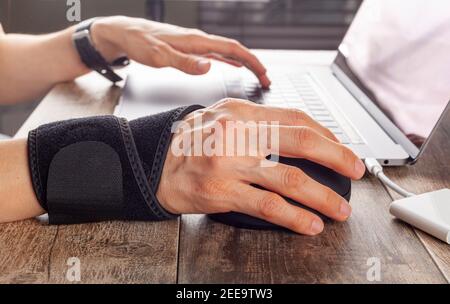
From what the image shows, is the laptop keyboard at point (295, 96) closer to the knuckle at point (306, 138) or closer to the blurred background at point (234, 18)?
the knuckle at point (306, 138)

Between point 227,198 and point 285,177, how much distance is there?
0.20 feet

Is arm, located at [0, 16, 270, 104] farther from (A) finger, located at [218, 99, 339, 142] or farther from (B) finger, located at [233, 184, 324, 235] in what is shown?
(B) finger, located at [233, 184, 324, 235]

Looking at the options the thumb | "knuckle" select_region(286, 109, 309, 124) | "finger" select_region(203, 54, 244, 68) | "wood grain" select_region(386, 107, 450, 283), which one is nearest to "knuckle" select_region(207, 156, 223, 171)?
"knuckle" select_region(286, 109, 309, 124)

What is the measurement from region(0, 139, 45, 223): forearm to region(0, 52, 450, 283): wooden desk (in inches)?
0.5

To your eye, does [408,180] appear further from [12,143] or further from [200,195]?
[12,143]

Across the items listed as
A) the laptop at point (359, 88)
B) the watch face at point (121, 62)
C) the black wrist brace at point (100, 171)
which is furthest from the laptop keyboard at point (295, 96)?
the black wrist brace at point (100, 171)

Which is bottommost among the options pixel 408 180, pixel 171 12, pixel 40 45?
pixel 171 12

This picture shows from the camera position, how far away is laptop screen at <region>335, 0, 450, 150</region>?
2.69 ft

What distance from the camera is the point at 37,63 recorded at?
3.85 ft

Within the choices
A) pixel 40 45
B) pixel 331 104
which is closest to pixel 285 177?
pixel 331 104

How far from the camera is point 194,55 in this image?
114cm

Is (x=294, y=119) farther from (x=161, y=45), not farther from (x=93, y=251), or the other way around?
(x=161, y=45)

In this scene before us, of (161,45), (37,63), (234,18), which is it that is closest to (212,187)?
(161,45)
